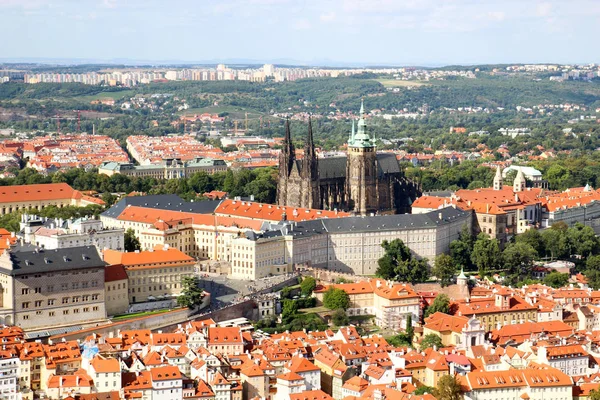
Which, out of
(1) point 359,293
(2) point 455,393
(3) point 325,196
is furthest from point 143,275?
(3) point 325,196

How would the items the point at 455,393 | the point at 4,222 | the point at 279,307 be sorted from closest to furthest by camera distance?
the point at 455,393 → the point at 279,307 → the point at 4,222

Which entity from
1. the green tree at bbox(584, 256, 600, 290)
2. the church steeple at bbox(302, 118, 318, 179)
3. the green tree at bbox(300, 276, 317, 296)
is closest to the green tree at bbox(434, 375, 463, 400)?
the green tree at bbox(300, 276, 317, 296)

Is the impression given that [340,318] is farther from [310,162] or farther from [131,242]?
[310,162]

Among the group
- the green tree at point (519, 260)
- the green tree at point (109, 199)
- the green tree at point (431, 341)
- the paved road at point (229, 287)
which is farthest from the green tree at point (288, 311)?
the green tree at point (109, 199)

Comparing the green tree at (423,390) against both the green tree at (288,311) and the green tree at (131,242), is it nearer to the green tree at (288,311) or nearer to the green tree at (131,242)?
the green tree at (288,311)

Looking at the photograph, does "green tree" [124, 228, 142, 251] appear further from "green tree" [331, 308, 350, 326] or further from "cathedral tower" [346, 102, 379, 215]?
"cathedral tower" [346, 102, 379, 215]

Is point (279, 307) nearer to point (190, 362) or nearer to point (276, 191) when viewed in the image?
point (190, 362)

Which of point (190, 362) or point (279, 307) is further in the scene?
point (279, 307)
